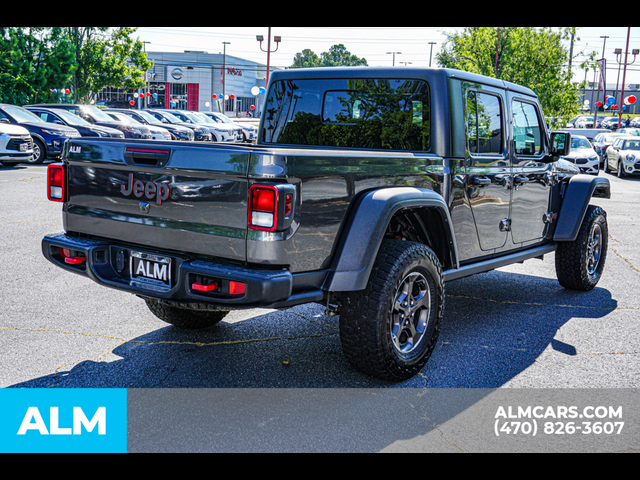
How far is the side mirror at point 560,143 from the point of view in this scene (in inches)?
240

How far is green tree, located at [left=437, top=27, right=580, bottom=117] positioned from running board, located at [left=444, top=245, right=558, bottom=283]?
25.9 meters

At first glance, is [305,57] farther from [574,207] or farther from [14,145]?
[574,207]

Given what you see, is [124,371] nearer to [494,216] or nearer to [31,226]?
[494,216]

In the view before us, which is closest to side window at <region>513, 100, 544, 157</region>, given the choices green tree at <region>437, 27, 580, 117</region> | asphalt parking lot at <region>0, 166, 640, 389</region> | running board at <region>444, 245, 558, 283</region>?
running board at <region>444, 245, 558, 283</region>

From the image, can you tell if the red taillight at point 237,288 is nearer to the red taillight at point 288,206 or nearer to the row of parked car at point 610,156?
the red taillight at point 288,206

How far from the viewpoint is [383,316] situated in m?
3.80

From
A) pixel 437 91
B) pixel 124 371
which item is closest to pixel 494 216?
pixel 437 91

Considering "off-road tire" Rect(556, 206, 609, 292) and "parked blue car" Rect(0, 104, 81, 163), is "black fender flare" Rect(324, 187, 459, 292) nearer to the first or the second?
"off-road tire" Rect(556, 206, 609, 292)

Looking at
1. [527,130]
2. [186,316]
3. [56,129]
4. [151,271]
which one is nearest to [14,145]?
[56,129]

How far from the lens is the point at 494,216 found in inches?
200

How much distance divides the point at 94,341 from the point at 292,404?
5.63ft

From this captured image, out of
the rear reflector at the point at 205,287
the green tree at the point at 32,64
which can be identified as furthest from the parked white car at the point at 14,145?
the green tree at the point at 32,64

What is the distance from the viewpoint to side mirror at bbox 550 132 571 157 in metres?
6.10
